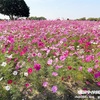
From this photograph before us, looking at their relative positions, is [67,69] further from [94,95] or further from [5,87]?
[5,87]

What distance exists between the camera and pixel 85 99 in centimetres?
350

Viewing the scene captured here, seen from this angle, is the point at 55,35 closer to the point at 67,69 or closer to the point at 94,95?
the point at 67,69

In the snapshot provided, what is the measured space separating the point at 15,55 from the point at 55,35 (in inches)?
77.3

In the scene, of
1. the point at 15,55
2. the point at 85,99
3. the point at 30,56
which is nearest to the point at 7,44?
the point at 15,55

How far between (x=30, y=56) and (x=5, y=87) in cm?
88

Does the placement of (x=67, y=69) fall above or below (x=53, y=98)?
above

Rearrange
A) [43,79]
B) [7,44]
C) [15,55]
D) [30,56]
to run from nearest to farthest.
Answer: [43,79] < [30,56] < [15,55] < [7,44]

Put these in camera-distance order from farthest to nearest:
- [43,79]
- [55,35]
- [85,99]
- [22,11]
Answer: [22,11], [55,35], [43,79], [85,99]

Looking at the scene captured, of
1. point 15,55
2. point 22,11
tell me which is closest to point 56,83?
point 15,55

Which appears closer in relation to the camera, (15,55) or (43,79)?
(43,79)

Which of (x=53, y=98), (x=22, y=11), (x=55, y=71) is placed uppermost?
(x=55, y=71)

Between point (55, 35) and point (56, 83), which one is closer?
point (56, 83)

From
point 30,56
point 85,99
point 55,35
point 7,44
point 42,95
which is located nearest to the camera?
point 85,99

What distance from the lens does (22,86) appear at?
3852mm
